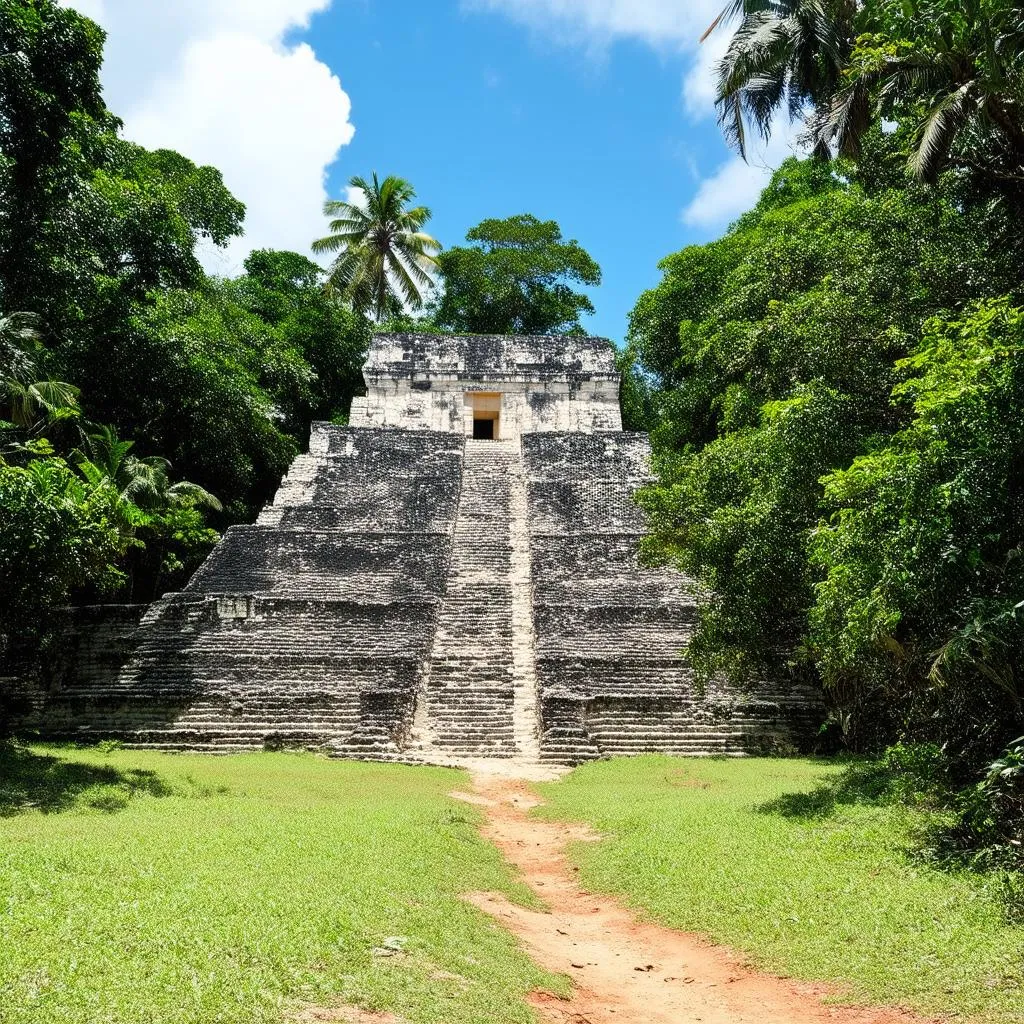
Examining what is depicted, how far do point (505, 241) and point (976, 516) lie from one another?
32.3 meters

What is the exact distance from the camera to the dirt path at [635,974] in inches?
159

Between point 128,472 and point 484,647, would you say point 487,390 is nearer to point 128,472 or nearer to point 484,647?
point 128,472

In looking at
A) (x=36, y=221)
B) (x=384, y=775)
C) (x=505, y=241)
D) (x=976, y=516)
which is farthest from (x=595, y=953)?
(x=505, y=241)

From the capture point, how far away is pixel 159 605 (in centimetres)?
1466

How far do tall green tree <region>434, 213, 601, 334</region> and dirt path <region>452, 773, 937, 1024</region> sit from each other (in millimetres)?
31263

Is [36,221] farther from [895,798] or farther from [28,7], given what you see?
[895,798]

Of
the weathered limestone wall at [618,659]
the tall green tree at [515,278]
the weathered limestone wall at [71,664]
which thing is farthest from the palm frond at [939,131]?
the tall green tree at [515,278]

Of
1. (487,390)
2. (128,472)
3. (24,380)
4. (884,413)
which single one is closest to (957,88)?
(884,413)

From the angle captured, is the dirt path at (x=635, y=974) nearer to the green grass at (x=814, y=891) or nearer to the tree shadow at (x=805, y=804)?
the green grass at (x=814, y=891)

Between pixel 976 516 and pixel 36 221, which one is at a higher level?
pixel 36 221

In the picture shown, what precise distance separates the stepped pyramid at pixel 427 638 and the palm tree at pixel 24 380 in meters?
3.98

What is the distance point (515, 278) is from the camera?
117 feet

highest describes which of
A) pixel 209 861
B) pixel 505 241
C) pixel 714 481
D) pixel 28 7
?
pixel 505 241

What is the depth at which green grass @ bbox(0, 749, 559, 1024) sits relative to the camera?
130 inches
